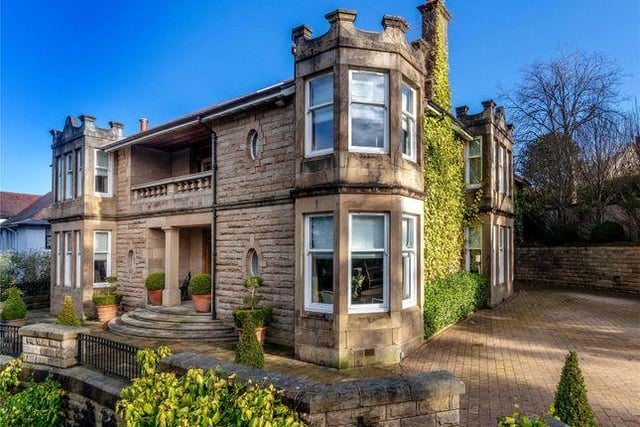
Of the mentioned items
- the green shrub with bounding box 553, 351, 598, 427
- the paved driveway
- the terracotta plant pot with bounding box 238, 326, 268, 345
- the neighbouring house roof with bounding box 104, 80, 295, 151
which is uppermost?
the neighbouring house roof with bounding box 104, 80, 295, 151

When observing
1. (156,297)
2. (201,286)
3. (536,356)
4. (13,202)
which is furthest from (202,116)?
(13,202)

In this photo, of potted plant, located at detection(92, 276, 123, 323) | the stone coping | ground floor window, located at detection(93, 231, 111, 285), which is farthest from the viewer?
ground floor window, located at detection(93, 231, 111, 285)

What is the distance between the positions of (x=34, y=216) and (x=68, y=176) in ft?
56.1

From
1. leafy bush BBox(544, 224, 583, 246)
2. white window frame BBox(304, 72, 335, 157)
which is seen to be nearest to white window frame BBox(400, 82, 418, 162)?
white window frame BBox(304, 72, 335, 157)

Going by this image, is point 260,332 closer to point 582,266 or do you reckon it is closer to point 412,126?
point 412,126

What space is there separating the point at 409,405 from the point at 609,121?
2596 cm

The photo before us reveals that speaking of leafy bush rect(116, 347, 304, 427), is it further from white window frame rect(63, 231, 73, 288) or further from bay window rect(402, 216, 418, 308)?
white window frame rect(63, 231, 73, 288)

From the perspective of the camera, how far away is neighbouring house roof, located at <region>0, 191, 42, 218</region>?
1348 inches

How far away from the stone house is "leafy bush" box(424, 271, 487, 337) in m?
0.73

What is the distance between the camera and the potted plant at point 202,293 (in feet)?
40.6

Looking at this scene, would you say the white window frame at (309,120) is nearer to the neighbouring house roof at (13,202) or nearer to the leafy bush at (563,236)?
the leafy bush at (563,236)

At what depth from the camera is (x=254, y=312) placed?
9.91 metres

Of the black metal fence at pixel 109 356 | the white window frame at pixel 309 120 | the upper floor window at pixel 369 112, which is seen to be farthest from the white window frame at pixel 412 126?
the black metal fence at pixel 109 356

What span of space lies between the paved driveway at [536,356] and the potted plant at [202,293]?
21.7ft
